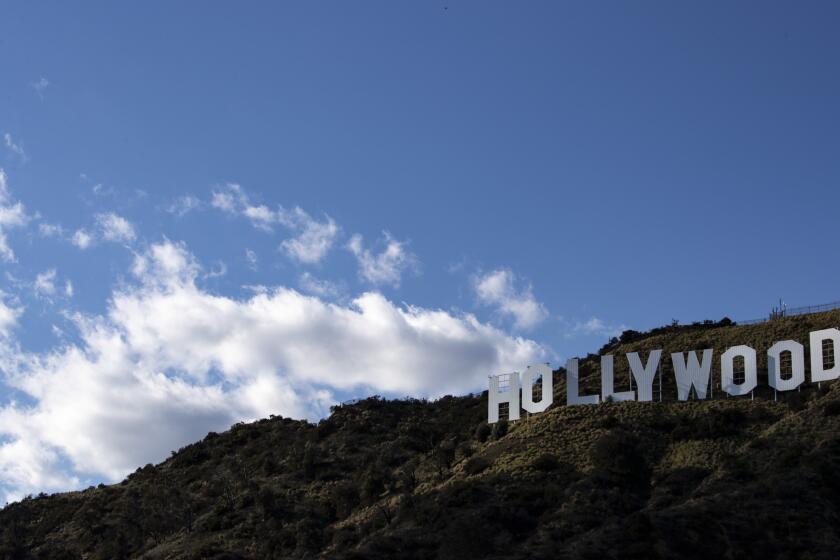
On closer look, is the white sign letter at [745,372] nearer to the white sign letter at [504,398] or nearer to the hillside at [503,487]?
the hillside at [503,487]

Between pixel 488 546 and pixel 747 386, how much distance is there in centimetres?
2174

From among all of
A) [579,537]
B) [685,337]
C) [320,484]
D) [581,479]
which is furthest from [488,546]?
[685,337]

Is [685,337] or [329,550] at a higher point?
[685,337]

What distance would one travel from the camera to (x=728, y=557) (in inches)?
2024

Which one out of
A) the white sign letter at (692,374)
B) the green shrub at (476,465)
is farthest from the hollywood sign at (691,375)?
the green shrub at (476,465)

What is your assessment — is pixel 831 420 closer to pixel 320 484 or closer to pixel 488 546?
pixel 488 546

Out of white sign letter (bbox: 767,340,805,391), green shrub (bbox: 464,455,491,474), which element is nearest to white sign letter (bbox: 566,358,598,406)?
green shrub (bbox: 464,455,491,474)

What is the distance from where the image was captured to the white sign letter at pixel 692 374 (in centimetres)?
7169

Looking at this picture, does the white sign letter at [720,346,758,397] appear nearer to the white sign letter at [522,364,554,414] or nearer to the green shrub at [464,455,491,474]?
the white sign letter at [522,364,554,414]

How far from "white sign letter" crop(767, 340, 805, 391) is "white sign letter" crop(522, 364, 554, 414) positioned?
13.6 metres

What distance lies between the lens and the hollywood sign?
68562mm

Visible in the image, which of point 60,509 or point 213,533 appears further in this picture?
point 60,509

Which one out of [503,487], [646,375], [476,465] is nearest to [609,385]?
[646,375]

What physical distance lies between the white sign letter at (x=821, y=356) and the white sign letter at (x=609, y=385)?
11.4 meters
